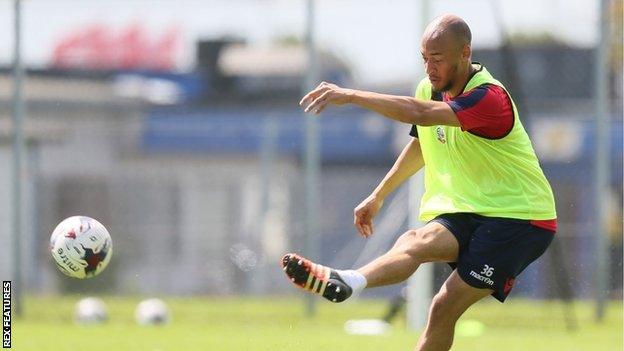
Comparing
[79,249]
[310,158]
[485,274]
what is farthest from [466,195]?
[310,158]

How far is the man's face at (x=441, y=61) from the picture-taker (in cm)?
768

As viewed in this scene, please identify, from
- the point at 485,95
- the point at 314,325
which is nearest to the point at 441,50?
the point at 485,95

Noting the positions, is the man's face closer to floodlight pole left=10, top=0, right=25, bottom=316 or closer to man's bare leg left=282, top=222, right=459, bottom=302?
man's bare leg left=282, top=222, right=459, bottom=302

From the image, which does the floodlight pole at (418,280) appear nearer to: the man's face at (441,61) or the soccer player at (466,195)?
the soccer player at (466,195)

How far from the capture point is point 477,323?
596 inches

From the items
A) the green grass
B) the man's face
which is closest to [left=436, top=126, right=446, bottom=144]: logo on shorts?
the man's face

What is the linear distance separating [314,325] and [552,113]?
26.5 feet

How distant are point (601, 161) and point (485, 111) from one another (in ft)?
27.2

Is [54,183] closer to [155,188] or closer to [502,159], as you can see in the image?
[155,188]

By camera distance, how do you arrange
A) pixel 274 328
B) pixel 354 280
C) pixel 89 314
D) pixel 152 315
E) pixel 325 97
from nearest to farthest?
pixel 325 97 → pixel 354 280 → pixel 274 328 → pixel 152 315 → pixel 89 314

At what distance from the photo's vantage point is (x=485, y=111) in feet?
25.3

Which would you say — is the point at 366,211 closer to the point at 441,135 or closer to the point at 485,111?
the point at 441,135

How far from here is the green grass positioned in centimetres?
1184

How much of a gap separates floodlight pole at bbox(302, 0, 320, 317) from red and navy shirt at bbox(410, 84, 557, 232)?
325 inches
